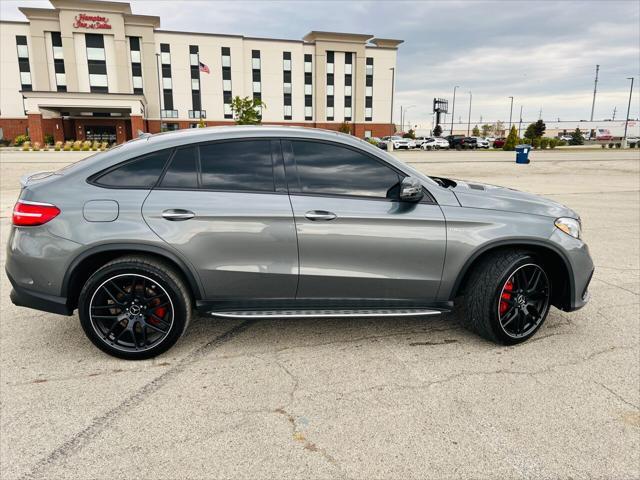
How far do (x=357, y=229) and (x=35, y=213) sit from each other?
7.60 feet

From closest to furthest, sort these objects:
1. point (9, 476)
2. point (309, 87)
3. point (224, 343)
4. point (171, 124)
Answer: point (9, 476) < point (224, 343) < point (171, 124) < point (309, 87)

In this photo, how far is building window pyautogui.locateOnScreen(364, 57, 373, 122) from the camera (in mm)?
72812

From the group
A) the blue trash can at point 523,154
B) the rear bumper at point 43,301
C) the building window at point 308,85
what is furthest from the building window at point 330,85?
the rear bumper at point 43,301

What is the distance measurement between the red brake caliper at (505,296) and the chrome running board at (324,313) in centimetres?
53

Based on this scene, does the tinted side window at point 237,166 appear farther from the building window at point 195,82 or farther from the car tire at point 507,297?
the building window at point 195,82

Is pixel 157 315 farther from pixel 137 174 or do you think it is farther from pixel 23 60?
pixel 23 60

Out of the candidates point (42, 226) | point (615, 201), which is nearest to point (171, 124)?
point (615, 201)

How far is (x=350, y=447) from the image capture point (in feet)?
8.50

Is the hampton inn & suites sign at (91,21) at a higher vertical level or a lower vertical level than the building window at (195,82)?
higher

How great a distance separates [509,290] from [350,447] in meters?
1.92

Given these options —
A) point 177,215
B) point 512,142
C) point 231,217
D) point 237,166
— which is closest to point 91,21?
point 512,142

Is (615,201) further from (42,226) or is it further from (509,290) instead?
(42,226)

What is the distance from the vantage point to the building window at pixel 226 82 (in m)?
65.1

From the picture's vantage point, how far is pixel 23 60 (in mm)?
59438
